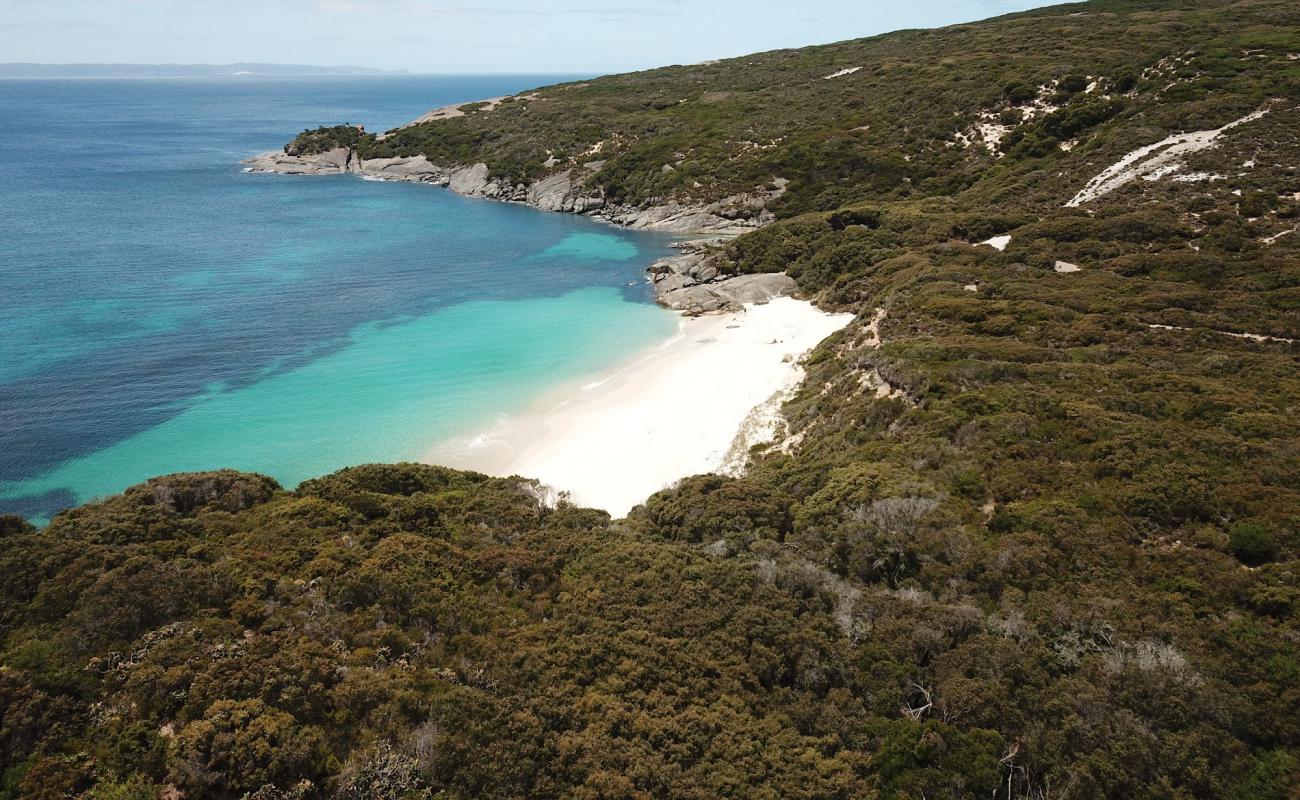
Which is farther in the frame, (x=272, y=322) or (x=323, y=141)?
(x=323, y=141)

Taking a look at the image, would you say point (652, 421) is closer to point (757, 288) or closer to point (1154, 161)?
point (757, 288)

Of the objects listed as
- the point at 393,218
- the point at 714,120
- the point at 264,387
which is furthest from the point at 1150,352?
the point at 714,120

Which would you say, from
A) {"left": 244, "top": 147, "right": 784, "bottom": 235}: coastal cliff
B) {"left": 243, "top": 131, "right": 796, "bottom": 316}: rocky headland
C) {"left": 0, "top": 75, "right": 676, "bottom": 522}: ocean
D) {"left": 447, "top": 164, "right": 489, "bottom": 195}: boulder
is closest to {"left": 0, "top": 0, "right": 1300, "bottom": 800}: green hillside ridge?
{"left": 0, "top": 75, "right": 676, "bottom": 522}: ocean

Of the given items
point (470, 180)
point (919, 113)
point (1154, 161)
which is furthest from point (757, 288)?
point (470, 180)

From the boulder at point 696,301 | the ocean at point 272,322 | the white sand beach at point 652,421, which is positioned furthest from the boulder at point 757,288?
the white sand beach at point 652,421

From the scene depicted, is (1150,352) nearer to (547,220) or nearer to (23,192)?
(547,220)

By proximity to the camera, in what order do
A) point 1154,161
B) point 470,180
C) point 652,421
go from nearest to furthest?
point 652,421
point 1154,161
point 470,180
